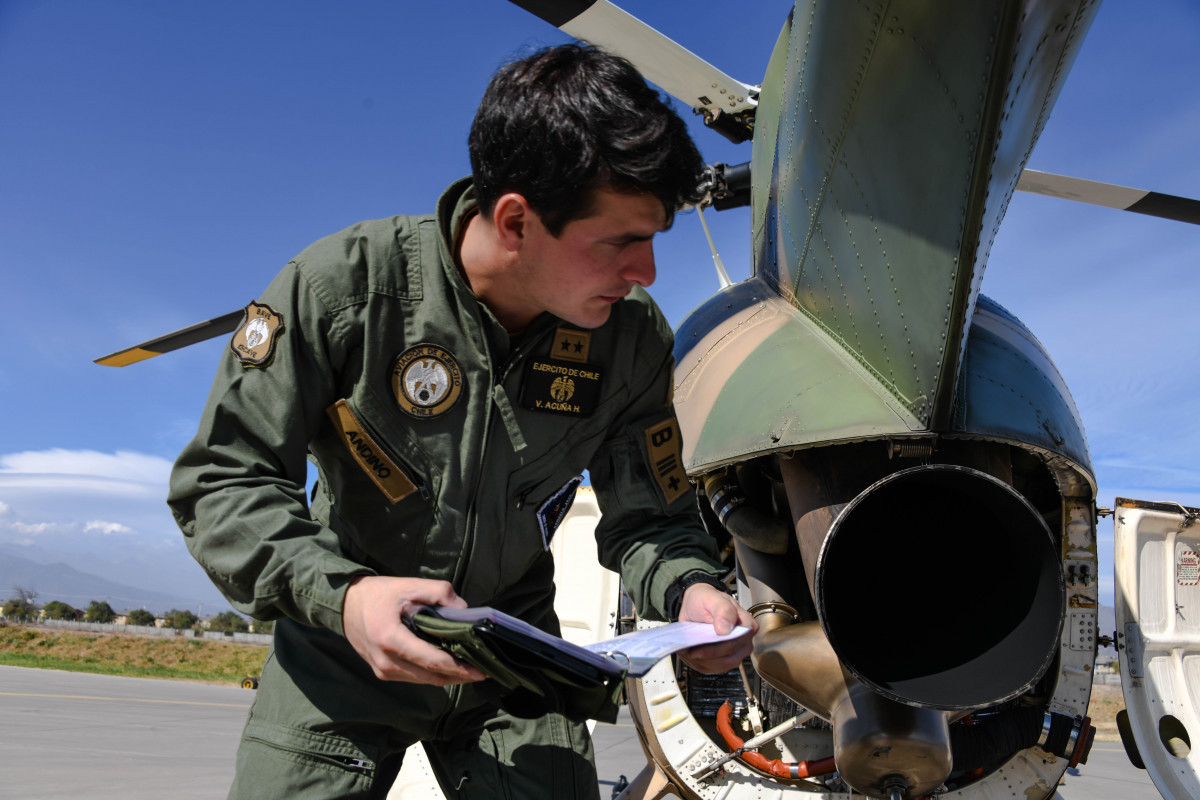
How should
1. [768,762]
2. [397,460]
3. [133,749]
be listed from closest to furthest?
[397,460], [768,762], [133,749]

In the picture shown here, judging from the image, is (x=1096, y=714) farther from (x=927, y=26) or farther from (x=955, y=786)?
(x=927, y=26)

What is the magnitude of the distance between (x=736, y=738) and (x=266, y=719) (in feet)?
8.65

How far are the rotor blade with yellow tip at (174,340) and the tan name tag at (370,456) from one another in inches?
123

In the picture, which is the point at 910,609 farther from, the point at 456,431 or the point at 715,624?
the point at 456,431

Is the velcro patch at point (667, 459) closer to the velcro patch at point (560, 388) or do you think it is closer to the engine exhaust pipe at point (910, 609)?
the velcro patch at point (560, 388)

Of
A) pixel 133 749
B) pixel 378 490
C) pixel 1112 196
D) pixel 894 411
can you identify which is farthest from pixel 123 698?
pixel 1112 196

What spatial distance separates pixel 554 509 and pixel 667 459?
0.29m

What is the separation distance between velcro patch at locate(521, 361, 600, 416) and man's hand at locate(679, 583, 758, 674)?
1.51 feet

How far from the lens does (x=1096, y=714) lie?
21.7m

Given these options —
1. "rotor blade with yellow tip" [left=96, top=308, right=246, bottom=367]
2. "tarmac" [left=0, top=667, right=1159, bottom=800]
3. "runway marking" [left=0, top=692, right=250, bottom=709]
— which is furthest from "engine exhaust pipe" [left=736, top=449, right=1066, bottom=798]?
"runway marking" [left=0, top=692, right=250, bottom=709]

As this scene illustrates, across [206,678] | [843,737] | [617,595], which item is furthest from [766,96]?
[206,678]

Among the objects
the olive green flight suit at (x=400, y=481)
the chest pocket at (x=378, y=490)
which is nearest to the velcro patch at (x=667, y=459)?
the olive green flight suit at (x=400, y=481)

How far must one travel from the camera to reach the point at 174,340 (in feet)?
16.0

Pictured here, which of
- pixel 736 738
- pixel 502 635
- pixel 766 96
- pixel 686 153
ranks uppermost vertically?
pixel 766 96
